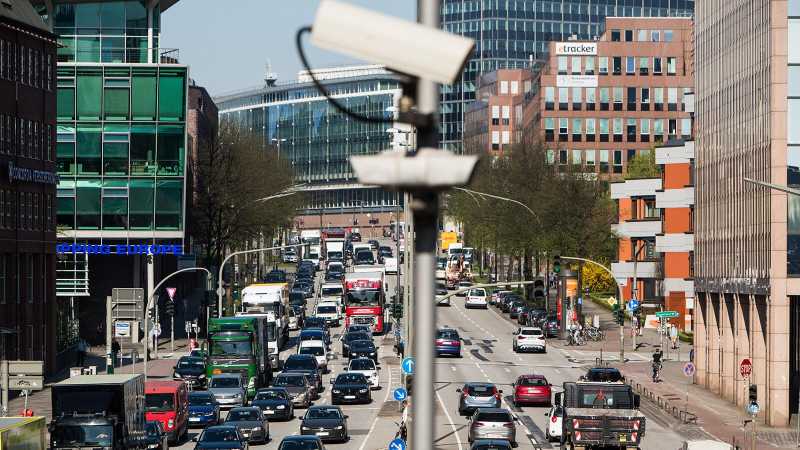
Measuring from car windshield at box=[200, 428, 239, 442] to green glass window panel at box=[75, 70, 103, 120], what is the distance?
184 feet

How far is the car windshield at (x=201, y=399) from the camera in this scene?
56.0 m

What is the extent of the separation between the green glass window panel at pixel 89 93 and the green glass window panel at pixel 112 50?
2.47 m

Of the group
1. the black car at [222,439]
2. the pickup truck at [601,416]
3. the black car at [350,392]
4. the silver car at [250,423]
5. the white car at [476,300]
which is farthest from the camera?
the white car at [476,300]

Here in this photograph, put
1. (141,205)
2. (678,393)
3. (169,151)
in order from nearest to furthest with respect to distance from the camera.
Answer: (678,393) < (141,205) < (169,151)

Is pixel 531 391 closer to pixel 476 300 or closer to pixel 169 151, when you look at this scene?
pixel 169 151

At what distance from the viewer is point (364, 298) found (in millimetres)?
100562

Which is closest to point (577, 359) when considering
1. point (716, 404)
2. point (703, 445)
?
point (716, 404)

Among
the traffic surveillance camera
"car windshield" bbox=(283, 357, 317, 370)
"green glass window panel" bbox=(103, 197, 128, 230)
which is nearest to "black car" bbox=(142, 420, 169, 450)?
"car windshield" bbox=(283, 357, 317, 370)

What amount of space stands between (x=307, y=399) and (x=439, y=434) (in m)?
11.0

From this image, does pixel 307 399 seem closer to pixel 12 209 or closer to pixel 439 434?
pixel 439 434

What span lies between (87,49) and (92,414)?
62.3 metres

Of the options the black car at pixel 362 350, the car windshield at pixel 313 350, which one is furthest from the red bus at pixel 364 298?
the car windshield at pixel 313 350

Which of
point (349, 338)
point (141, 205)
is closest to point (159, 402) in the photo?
point (349, 338)

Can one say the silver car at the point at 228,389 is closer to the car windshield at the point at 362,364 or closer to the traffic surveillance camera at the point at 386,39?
the car windshield at the point at 362,364
